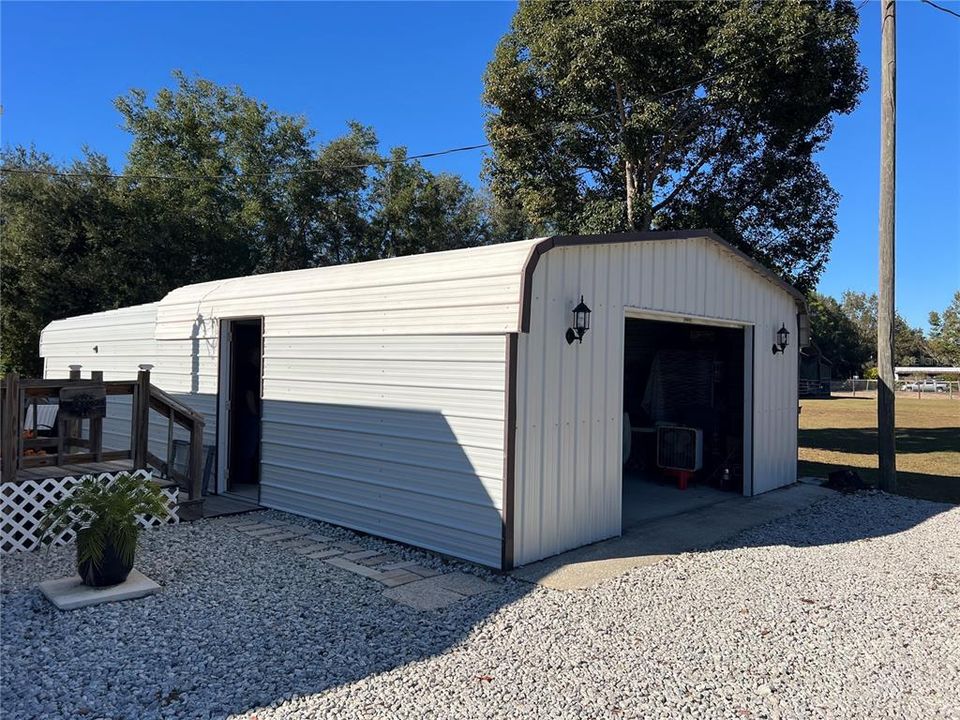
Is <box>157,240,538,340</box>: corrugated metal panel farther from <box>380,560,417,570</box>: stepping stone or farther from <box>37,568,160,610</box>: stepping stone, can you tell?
<box>37,568,160,610</box>: stepping stone

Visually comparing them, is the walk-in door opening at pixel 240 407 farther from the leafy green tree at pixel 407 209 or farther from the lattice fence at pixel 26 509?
the leafy green tree at pixel 407 209

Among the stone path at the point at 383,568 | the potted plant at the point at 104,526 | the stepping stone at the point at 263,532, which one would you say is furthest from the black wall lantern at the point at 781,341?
the potted plant at the point at 104,526

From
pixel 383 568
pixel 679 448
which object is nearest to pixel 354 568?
pixel 383 568

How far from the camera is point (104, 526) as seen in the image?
4324mm

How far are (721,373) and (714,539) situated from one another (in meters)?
3.38

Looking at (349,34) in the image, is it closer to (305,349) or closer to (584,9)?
(584,9)

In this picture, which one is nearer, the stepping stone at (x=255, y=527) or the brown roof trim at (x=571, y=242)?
the brown roof trim at (x=571, y=242)

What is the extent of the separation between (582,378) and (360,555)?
238cm

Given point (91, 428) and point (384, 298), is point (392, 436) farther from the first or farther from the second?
point (91, 428)

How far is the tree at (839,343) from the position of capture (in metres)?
54.1

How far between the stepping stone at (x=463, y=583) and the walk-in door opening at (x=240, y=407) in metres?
3.51

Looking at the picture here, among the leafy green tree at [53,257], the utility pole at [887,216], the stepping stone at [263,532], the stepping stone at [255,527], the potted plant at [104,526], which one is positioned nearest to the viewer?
the potted plant at [104,526]

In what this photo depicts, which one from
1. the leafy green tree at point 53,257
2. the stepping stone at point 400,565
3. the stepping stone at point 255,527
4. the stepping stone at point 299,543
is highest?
the leafy green tree at point 53,257

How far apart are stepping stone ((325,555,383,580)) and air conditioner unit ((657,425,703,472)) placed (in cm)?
500
